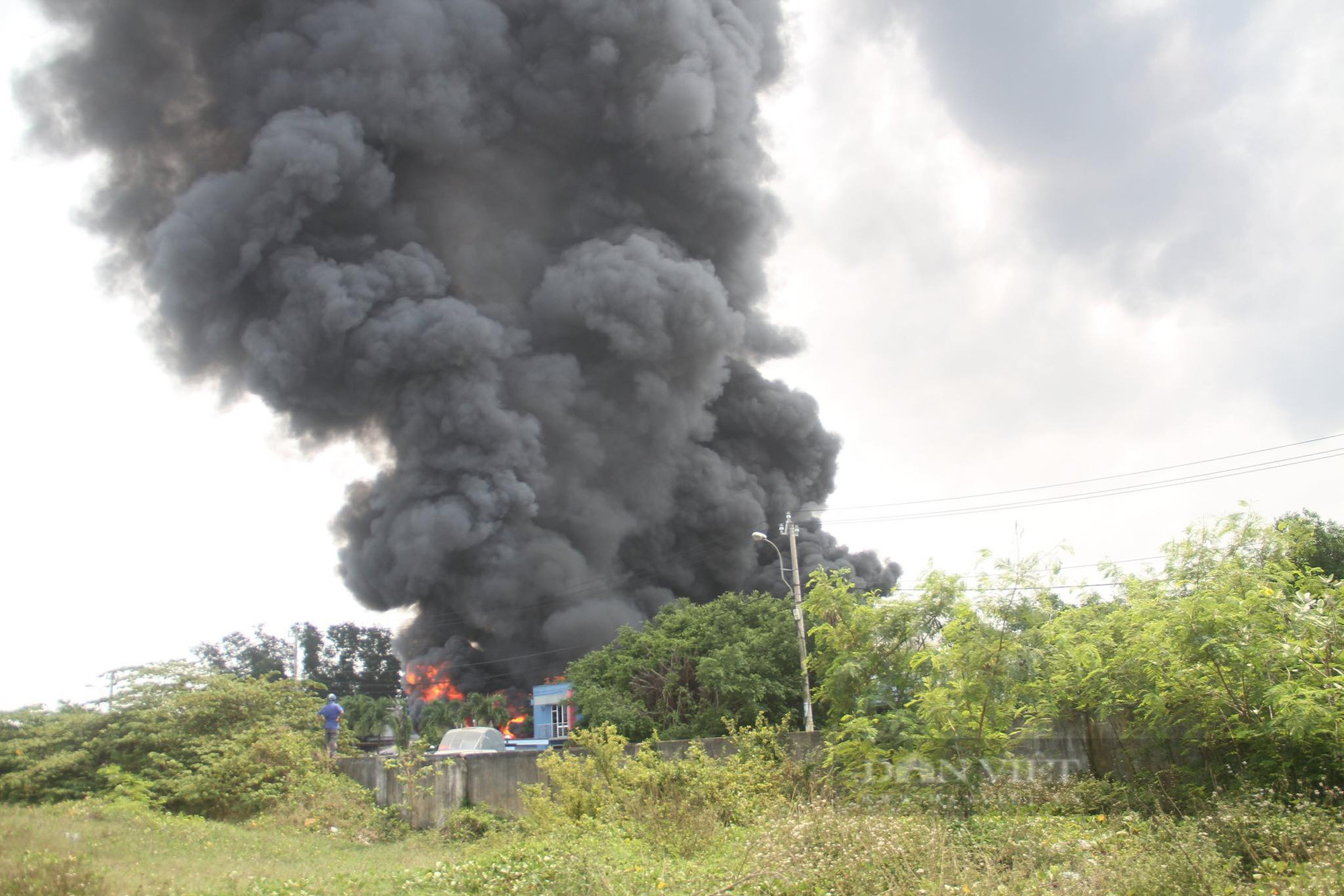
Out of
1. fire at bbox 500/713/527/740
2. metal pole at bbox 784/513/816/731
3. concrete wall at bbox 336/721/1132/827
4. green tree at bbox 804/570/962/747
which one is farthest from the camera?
fire at bbox 500/713/527/740

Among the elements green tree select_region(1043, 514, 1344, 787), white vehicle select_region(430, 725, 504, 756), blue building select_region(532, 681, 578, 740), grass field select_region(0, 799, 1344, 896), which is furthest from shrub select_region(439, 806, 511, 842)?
blue building select_region(532, 681, 578, 740)

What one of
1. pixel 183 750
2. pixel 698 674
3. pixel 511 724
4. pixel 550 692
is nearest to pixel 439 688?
pixel 511 724

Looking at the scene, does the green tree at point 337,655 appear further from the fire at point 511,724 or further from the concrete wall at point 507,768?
the concrete wall at point 507,768

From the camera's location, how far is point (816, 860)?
19.7 ft

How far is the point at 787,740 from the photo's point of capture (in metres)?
10.3

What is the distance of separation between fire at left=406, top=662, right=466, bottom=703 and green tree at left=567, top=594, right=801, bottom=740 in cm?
1587

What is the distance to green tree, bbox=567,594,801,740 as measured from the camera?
19.2m

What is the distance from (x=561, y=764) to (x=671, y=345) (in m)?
31.8

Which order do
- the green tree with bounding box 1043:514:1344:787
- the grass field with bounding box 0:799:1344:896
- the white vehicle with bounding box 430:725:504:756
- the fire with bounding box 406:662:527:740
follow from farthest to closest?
the fire with bounding box 406:662:527:740
the white vehicle with bounding box 430:725:504:756
the green tree with bounding box 1043:514:1344:787
the grass field with bounding box 0:799:1344:896

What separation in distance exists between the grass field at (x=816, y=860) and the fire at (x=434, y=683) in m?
27.9

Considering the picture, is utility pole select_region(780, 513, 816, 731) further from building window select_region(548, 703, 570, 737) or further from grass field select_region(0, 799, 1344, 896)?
building window select_region(548, 703, 570, 737)

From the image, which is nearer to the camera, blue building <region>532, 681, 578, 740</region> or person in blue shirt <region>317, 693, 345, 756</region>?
person in blue shirt <region>317, 693, 345, 756</region>

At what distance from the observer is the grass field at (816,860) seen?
518cm

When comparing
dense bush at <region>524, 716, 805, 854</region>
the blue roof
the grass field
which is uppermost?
the blue roof
